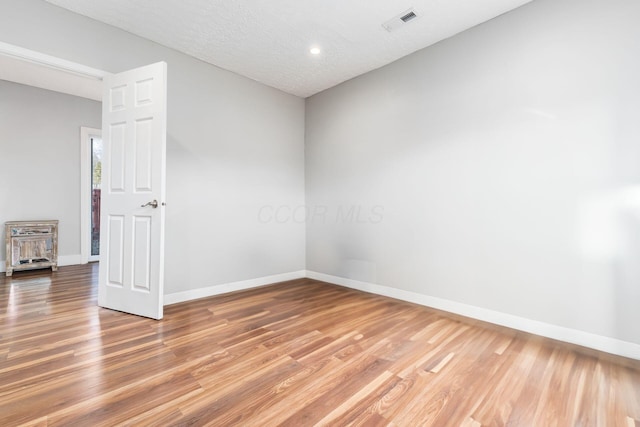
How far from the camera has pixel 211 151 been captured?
11.1 feet

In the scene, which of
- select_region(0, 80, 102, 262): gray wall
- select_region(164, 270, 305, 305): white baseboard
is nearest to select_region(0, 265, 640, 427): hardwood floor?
select_region(164, 270, 305, 305): white baseboard

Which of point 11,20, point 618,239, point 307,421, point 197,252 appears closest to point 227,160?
point 197,252

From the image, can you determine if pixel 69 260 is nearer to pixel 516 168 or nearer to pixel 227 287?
pixel 227 287

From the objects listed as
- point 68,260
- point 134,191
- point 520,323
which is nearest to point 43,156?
point 68,260

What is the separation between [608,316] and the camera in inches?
80.4

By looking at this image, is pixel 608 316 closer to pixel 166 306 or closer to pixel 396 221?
pixel 396 221

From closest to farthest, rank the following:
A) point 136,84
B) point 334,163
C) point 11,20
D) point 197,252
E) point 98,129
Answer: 1. point 11,20
2. point 136,84
3. point 197,252
4. point 334,163
5. point 98,129

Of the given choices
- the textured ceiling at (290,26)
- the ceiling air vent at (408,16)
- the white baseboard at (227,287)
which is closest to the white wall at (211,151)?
the white baseboard at (227,287)

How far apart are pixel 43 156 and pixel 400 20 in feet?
18.5

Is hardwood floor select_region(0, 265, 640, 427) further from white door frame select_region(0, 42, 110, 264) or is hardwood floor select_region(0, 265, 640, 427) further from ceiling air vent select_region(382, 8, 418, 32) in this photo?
ceiling air vent select_region(382, 8, 418, 32)

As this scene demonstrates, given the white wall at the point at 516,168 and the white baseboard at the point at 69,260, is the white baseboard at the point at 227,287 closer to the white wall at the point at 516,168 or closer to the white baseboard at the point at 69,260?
the white wall at the point at 516,168

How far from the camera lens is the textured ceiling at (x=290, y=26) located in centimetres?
241

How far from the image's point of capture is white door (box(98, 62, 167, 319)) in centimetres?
258

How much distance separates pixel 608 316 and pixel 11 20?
503 centimetres
